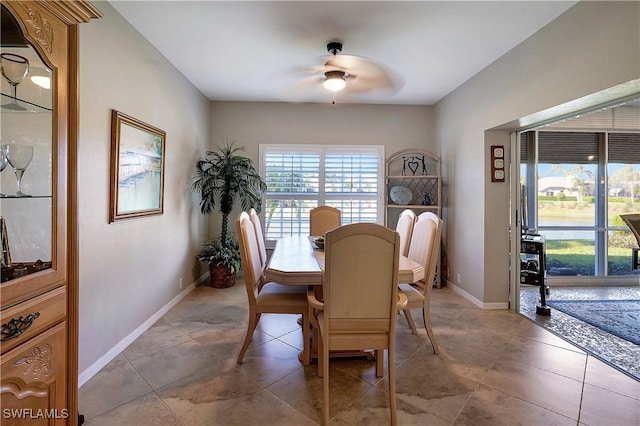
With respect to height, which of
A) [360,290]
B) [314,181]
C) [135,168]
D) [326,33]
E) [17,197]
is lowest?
[360,290]

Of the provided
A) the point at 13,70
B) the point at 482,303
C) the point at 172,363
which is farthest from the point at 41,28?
the point at 482,303

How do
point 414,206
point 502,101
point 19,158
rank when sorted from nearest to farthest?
1. point 19,158
2. point 502,101
3. point 414,206

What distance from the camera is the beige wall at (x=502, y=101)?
2.10m

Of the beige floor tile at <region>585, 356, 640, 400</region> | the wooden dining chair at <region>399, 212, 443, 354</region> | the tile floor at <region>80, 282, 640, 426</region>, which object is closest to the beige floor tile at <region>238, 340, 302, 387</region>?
the tile floor at <region>80, 282, 640, 426</region>

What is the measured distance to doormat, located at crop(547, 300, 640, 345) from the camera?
2996 mm

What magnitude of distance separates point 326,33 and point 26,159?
2357mm

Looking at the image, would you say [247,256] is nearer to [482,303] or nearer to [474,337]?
[474,337]

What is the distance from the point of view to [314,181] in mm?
5062

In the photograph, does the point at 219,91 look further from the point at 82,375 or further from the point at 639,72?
the point at 639,72

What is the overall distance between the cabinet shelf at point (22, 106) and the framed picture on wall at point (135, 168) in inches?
47.1

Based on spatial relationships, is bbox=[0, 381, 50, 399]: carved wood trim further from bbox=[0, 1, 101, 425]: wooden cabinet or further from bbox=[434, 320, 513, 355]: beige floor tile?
bbox=[434, 320, 513, 355]: beige floor tile

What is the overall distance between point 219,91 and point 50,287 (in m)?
3.75

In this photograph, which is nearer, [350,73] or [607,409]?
[607,409]

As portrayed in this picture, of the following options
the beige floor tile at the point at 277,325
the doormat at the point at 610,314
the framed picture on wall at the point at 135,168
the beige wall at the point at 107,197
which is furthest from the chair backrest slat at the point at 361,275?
the doormat at the point at 610,314
